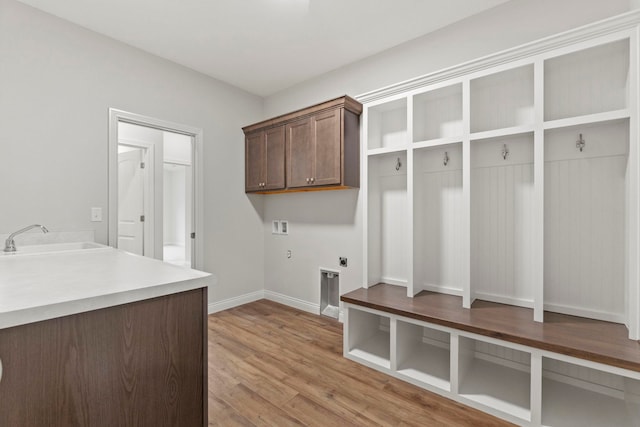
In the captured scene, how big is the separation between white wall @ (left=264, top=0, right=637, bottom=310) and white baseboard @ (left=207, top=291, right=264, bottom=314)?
0.68ft

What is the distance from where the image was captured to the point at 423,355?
2340 mm

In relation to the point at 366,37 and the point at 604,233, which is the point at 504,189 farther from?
the point at 366,37

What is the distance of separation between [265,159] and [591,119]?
2838mm

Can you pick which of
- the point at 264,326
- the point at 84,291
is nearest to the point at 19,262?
the point at 84,291

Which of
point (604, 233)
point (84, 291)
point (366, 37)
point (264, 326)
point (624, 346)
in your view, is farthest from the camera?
point (264, 326)

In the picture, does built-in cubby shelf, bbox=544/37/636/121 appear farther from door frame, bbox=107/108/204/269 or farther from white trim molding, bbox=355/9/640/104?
door frame, bbox=107/108/204/269

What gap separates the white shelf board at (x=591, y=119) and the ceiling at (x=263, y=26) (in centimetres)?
109

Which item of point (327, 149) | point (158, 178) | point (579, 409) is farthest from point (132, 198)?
point (579, 409)

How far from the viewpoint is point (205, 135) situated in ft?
11.1

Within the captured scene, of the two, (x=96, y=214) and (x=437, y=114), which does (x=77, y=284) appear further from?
(x=437, y=114)

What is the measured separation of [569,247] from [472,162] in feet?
2.77

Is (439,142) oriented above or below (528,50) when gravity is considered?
below

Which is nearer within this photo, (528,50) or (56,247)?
(528,50)

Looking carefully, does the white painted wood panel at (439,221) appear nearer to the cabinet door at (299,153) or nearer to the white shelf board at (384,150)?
the white shelf board at (384,150)
